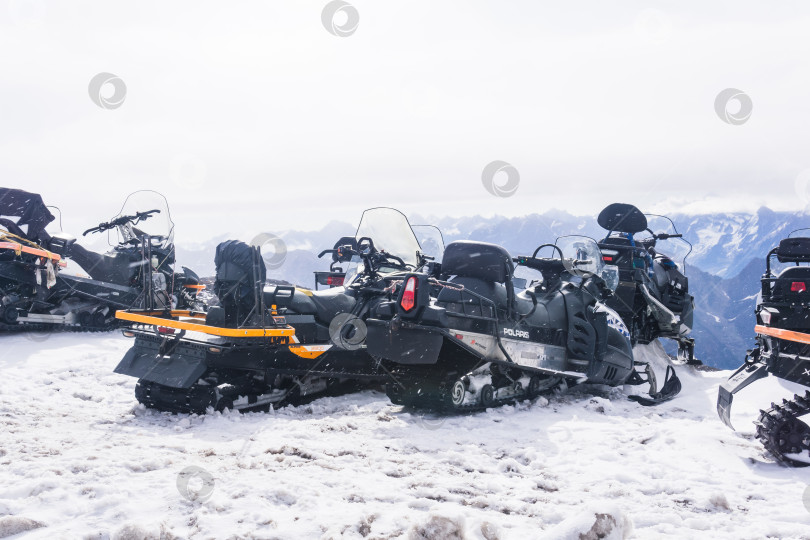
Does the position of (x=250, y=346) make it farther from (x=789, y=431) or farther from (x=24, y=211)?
(x=24, y=211)

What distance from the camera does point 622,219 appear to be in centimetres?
1163

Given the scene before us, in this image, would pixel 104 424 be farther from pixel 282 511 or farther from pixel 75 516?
pixel 282 511

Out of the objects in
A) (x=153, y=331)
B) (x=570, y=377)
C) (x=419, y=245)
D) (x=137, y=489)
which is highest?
(x=419, y=245)

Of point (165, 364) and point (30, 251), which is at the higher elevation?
point (30, 251)

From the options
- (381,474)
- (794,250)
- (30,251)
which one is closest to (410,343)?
(381,474)

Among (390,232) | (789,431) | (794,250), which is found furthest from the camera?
(390,232)

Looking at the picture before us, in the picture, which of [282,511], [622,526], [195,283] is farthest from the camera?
[195,283]

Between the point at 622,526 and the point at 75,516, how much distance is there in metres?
2.81

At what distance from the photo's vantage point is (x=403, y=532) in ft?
10.3

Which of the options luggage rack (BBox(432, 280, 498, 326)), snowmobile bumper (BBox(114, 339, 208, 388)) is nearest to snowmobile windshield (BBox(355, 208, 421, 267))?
luggage rack (BBox(432, 280, 498, 326))

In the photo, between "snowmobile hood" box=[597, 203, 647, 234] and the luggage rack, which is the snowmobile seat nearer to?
the luggage rack

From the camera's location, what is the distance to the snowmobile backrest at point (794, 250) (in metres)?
5.25

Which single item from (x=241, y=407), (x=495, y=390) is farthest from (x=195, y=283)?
(x=495, y=390)

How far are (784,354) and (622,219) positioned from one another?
7053 millimetres
